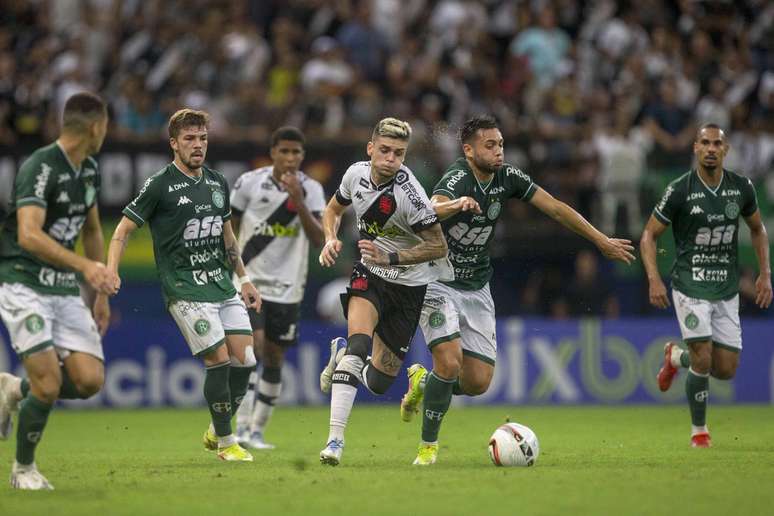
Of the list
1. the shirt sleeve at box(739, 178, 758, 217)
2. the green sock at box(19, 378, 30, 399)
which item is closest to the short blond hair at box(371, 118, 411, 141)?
the green sock at box(19, 378, 30, 399)

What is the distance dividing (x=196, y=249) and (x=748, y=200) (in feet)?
17.0

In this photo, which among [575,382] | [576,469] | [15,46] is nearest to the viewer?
[576,469]

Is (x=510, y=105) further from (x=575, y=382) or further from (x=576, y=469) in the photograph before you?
(x=576, y=469)

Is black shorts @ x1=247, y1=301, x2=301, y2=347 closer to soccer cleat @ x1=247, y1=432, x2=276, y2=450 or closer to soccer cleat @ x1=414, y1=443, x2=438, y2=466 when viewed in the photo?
soccer cleat @ x1=247, y1=432, x2=276, y2=450

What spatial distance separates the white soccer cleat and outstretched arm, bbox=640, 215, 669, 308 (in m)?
5.64

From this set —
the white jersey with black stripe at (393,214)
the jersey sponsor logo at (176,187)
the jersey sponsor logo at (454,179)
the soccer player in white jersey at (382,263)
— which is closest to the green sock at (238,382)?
the soccer player in white jersey at (382,263)

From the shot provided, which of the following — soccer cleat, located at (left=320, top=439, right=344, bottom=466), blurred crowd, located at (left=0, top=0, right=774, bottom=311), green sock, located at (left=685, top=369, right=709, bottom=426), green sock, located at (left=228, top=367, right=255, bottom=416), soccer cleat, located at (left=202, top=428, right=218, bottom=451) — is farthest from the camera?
blurred crowd, located at (left=0, top=0, right=774, bottom=311)

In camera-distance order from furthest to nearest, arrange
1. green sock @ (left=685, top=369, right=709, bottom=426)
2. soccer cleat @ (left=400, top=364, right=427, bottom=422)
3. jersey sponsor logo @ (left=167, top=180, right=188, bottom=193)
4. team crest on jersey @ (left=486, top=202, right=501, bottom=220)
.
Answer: green sock @ (left=685, top=369, right=709, bottom=426)
soccer cleat @ (left=400, top=364, right=427, bottom=422)
team crest on jersey @ (left=486, top=202, right=501, bottom=220)
jersey sponsor logo @ (left=167, top=180, right=188, bottom=193)

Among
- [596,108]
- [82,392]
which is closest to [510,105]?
[596,108]

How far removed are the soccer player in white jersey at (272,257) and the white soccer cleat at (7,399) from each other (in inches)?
141

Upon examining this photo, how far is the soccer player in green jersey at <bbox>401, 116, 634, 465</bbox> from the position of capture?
10.8 metres

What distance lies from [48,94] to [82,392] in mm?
12142

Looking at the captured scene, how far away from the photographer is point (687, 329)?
1231 cm

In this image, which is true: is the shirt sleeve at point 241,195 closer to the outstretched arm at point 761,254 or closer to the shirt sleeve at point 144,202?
the shirt sleeve at point 144,202
